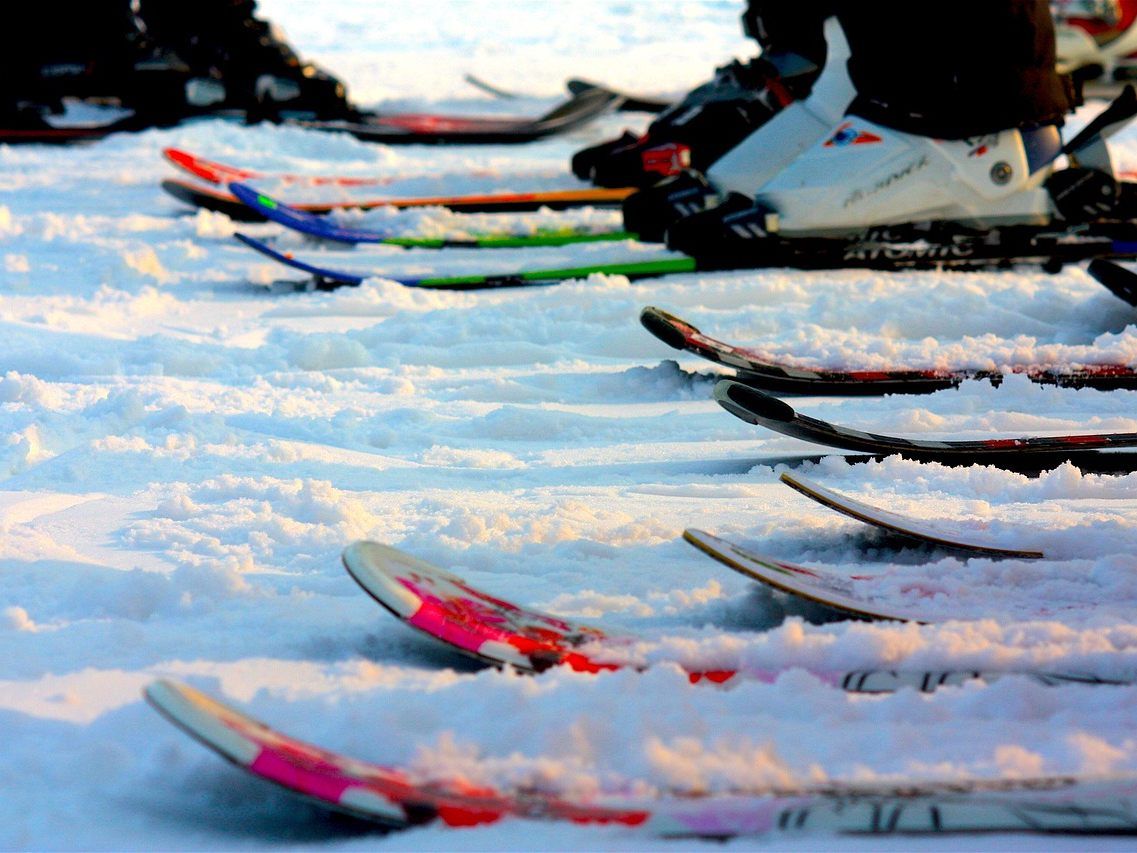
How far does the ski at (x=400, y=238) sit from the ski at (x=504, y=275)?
60cm

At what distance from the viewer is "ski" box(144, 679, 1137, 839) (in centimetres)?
113

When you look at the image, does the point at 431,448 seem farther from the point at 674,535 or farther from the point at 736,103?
the point at 736,103

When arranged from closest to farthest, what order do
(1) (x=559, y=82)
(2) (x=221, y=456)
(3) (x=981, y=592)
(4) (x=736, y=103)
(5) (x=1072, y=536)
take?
(3) (x=981, y=592)
(5) (x=1072, y=536)
(2) (x=221, y=456)
(4) (x=736, y=103)
(1) (x=559, y=82)

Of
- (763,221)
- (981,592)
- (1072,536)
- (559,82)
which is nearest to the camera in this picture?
(981,592)

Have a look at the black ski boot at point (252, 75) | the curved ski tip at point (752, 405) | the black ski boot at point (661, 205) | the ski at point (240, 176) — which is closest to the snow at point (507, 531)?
the curved ski tip at point (752, 405)

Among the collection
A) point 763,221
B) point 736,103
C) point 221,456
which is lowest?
point 221,456

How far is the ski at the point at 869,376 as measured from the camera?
284cm

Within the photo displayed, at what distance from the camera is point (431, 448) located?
2.53m

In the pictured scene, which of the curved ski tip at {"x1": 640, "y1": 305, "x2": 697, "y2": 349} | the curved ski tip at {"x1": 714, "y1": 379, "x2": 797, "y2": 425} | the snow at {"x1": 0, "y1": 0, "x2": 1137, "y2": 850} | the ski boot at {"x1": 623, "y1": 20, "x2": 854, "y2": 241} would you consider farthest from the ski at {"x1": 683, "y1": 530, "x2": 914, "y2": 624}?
the ski boot at {"x1": 623, "y1": 20, "x2": 854, "y2": 241}

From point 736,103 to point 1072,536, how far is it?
431 centimetres

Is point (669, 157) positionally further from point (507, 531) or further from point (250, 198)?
point (507, 531)

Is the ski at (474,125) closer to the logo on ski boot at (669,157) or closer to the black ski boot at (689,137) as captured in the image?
the black ski boot at (689,137)

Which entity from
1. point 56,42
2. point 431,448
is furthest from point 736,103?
point 56,42

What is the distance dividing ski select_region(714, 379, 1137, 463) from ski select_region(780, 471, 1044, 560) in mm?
311
